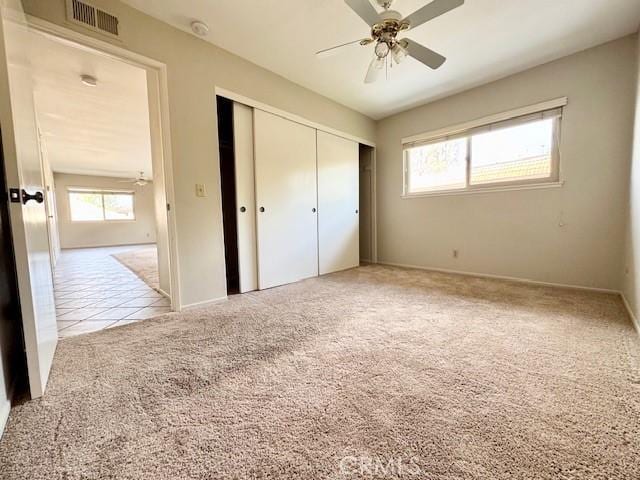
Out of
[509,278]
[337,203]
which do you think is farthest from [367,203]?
[509,278]

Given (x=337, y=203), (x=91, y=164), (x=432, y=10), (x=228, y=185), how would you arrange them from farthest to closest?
(x=91, y=164), (x=337, y=203), (x=228, y=185), (x=432, y=10)

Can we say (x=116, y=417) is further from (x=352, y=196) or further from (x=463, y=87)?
(x=463, y=87)

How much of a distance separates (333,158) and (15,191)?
3261 mm

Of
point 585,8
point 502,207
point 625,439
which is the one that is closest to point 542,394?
point 625,439

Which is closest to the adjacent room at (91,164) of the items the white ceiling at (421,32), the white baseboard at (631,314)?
the white ceiling at (421,32)

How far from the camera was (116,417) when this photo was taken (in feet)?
3.44

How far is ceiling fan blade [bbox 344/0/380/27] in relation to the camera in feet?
5.27

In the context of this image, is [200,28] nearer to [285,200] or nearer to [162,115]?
[162,115]

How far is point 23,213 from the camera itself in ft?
3.80

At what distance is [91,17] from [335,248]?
335 cm

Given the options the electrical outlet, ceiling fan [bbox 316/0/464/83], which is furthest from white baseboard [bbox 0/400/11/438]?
ceiling fan [bbox 316/0/464/83]

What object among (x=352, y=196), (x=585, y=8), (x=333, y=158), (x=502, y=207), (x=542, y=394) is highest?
(x=585, y=8)

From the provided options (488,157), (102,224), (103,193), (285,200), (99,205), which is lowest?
(102,224)

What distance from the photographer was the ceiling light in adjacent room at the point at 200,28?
2.19m
